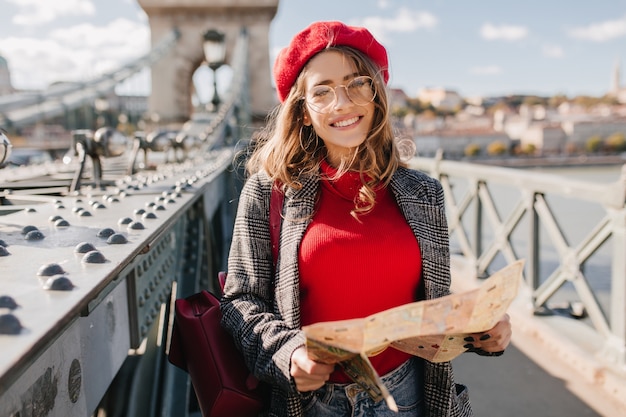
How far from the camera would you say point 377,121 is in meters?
1.43

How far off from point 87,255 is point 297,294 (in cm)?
44

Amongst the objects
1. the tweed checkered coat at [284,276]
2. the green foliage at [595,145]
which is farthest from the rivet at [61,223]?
the green foliage at [595,145]

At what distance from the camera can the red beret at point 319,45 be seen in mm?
1315

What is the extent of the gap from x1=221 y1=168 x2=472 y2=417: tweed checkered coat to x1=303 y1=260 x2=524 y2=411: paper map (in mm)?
223

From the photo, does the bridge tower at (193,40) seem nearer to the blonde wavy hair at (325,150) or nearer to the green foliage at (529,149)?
the blonde wavy hair at (325,150)

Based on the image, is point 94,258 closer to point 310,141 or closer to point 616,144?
point 310,141

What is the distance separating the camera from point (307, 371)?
1.03 m

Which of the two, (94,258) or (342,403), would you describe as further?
(342,403)

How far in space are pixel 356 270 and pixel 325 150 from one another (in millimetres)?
371

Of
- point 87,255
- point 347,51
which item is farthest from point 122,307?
point 347,51

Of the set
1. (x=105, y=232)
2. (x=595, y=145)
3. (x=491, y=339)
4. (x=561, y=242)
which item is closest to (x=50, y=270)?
(x=105, y=232)

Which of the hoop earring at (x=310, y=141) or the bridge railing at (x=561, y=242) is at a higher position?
the hoop earring at (x=310, y=141)

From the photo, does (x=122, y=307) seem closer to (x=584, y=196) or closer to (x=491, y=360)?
(x=491, y=360)

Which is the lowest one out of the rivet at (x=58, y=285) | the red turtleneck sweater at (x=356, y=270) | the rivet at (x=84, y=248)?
the red turtleneck sweater at (x=356, y=270)
